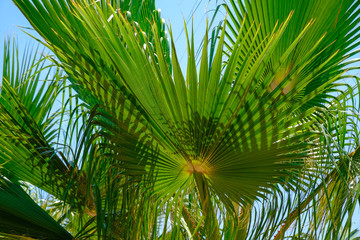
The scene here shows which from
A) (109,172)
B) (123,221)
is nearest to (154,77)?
(109,172)

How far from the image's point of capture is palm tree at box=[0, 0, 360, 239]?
1.61m

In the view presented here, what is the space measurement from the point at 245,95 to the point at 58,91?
4.07ft

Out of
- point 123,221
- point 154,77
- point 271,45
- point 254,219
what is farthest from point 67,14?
point 254,219

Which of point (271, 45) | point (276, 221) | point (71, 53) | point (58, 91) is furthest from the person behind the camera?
point (58, 91)

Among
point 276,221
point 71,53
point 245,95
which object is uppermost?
point 71,53

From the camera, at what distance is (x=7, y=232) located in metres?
2.00

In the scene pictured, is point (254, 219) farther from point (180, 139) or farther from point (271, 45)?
point (271, 45)

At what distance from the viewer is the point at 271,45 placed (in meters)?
1.56

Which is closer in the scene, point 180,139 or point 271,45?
point 271,45

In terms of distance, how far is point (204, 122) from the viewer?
168 cm

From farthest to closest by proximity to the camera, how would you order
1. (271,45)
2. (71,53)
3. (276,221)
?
(276,221)
(71,53)
(271,45)

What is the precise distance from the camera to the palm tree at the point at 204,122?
5.30ft

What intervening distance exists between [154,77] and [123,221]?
752 millimetres

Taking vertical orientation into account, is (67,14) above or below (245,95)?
above
